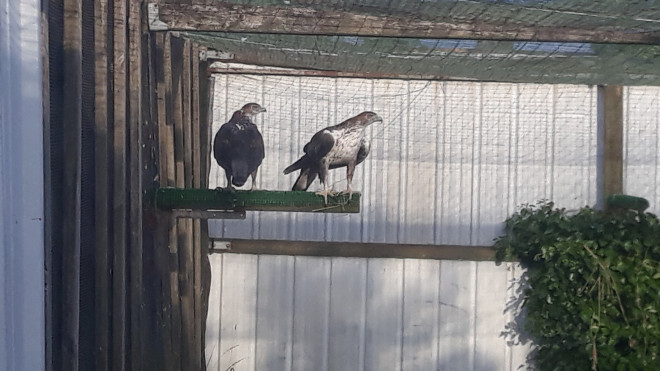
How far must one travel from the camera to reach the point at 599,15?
2.35 metres

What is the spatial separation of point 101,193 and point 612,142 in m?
3.02

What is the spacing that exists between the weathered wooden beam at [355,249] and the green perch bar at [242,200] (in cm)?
121

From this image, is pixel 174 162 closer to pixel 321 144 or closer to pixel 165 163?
pixel 165 163

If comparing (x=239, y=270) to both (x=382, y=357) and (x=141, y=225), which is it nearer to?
(x=382, y=357)

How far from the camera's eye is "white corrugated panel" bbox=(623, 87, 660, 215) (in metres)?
4.07

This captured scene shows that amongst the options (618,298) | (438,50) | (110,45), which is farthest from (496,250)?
(110,45)

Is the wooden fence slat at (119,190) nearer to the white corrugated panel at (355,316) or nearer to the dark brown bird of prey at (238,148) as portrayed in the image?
the dark brown bird of prey at (238,148)

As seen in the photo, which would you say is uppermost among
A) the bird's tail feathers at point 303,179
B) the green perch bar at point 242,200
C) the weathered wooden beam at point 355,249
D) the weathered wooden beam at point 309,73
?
the weathered wooden beam at point 309,73

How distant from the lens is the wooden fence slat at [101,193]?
6.96ft

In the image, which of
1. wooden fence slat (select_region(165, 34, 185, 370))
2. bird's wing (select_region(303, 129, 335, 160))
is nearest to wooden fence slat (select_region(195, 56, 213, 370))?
wooden fence slat (select_region(165, 34, 185, 370))

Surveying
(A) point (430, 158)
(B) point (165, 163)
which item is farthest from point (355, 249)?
(B) point (165, 163)

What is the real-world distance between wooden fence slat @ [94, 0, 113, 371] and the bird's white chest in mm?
1188

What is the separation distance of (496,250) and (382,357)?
0.93 meters

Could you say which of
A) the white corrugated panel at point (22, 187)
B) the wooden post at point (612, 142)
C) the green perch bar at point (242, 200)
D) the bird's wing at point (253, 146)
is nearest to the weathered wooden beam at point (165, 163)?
the green perch bar at point (242, 200)
